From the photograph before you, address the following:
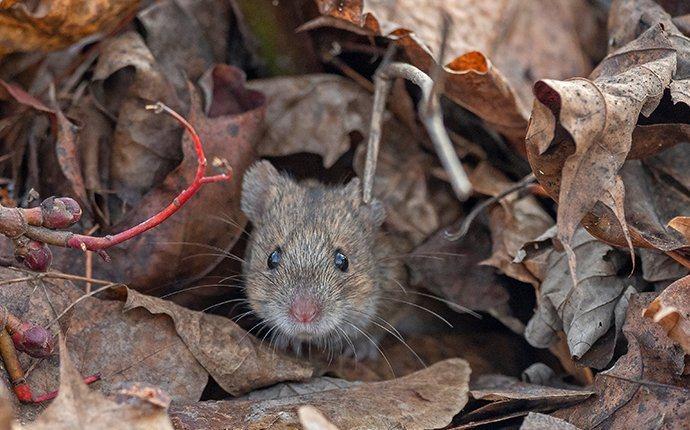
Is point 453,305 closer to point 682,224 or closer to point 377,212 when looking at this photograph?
point 377,212

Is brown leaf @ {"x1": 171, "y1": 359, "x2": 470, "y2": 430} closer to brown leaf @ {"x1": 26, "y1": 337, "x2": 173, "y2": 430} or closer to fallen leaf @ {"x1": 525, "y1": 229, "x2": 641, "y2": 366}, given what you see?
fallen leaf @ {"x1": 525, "y1": 229, "x2": 641, "y2": 366}

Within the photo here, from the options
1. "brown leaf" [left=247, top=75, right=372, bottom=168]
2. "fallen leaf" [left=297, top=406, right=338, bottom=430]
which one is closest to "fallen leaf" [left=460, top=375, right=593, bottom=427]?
"fallen leaf" [left=297, top=406, right=338, bottom=430]

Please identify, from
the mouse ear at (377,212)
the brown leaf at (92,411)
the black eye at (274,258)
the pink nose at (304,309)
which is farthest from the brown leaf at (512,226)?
the brown leaf at (92,411)

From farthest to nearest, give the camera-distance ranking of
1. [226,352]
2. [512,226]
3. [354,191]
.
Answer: [354,191], [512,226], [226,352]

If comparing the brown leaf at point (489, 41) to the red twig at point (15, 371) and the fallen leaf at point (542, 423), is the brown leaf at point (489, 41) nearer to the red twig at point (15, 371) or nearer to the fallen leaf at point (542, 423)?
the fallen leaf at point (542, 423)

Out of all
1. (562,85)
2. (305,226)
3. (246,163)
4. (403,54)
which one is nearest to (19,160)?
(246,163)

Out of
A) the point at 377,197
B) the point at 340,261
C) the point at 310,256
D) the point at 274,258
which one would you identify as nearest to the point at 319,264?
the point at 310,256

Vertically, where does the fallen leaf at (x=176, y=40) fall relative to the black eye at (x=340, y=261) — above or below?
above
